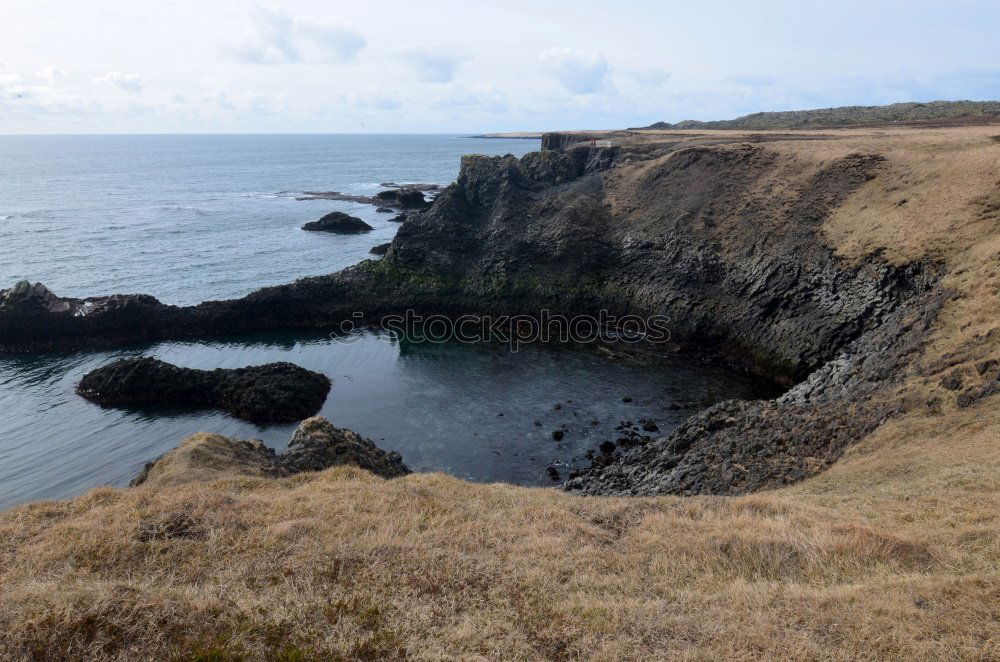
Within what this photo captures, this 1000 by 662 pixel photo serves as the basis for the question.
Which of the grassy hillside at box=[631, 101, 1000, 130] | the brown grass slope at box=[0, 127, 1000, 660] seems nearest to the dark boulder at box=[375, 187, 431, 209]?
the grassy hillside at box=[631, 101, 1000, 130]

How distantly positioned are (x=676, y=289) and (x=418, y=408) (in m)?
24.4

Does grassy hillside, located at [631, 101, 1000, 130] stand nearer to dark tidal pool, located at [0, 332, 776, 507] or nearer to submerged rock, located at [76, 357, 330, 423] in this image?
dark tidal pool, located at [0, 332, 776, 507]

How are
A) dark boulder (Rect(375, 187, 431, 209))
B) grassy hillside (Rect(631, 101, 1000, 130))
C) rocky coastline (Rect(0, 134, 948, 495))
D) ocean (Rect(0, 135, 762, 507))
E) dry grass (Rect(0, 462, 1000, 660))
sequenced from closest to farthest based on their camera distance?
dry grass (Rect(0, 462, 1000, 660)) < rocky coastline (Rect(0, 134, 948, 495)) < ocean (Rect(0, 135, 762, 507)) < grassy hillside (Rect(631, 101, 1000, 130)) < dark boulder (Rect(375, 187, 431, 209))

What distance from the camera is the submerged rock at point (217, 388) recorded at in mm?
35750

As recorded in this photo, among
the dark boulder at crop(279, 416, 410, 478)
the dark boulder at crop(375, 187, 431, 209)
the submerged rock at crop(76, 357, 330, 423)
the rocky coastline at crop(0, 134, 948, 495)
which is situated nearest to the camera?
the dark boulder at crop(279, 416, 410, 478)

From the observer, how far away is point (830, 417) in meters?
24.8

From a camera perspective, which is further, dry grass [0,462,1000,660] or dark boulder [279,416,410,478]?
dark boulder [279,416,410,478]

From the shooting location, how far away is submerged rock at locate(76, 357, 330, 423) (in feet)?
117

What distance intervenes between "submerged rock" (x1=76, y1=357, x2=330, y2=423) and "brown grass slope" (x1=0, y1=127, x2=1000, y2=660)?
16908 millimetres

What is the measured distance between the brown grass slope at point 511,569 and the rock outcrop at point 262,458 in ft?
4.67

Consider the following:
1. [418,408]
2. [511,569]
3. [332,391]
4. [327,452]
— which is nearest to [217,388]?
[332,391]

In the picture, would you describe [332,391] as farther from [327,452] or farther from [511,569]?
[511,569]

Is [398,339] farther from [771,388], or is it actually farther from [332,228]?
[332,228]

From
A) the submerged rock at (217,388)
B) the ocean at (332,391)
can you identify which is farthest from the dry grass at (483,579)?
the submerged rock at (217,388)
